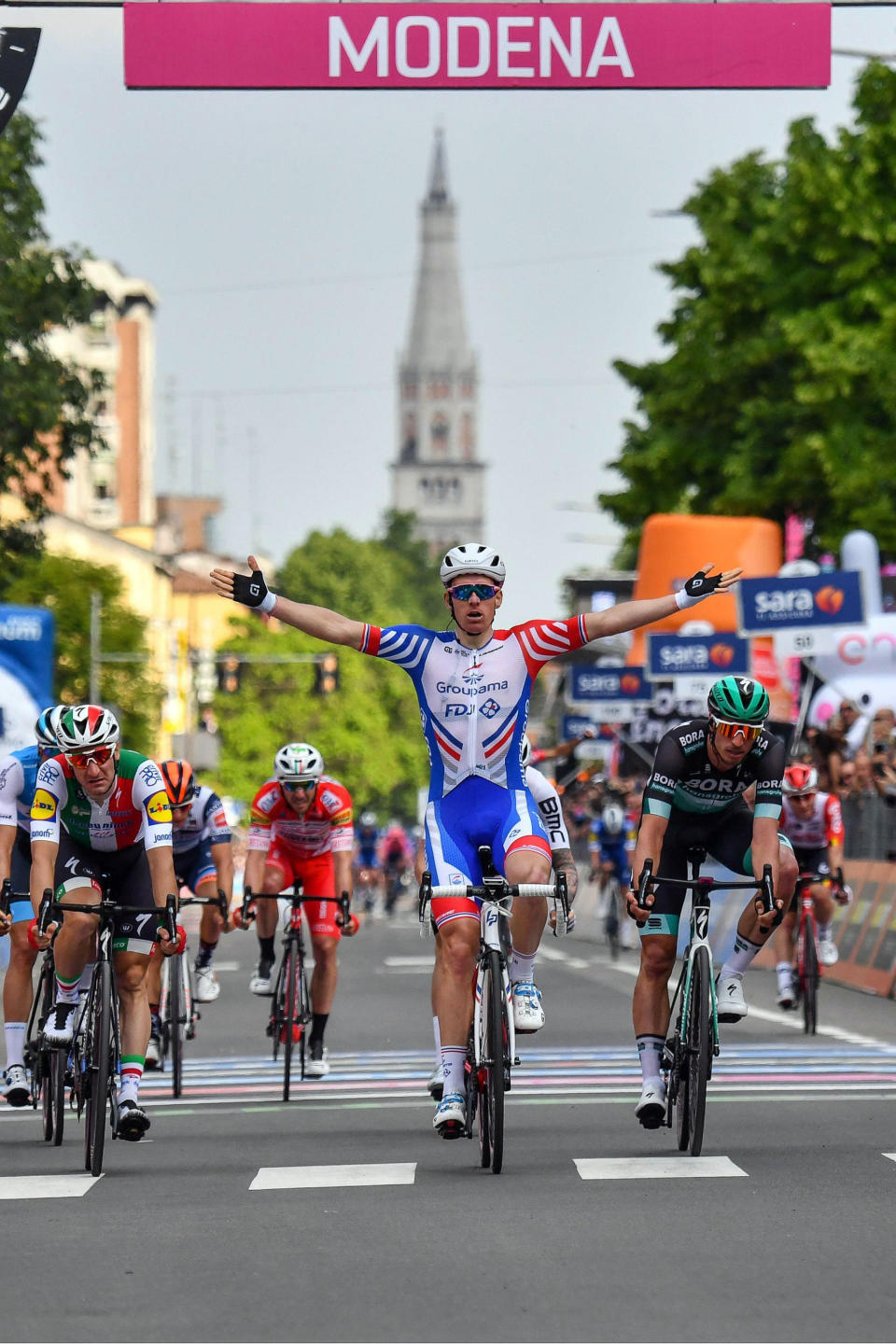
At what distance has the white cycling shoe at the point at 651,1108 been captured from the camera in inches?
436

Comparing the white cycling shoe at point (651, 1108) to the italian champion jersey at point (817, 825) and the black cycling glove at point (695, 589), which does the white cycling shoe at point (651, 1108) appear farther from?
the italian champion jersey at point (817, 825)

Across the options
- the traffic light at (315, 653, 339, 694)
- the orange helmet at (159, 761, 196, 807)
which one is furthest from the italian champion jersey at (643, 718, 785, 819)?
the traffic light at (315, 653, 339, 694)

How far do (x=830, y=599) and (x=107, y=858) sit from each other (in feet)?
64.5

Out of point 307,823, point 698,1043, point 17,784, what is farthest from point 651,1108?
point 307,823

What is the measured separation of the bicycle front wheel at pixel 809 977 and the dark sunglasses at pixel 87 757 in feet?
27.0

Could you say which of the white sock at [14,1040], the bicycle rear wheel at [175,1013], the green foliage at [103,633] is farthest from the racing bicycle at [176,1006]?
the green foliage at [103,633]

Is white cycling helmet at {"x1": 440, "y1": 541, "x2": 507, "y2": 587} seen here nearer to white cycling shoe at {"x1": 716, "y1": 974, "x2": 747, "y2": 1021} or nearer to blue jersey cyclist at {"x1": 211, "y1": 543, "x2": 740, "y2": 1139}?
blue jersey cyclist at {"x1": 211, "y1": 543, "x2": 740, "y2": 1139}

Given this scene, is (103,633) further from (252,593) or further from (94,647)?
(252,593)

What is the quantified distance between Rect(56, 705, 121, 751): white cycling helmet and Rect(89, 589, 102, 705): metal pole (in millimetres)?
70737

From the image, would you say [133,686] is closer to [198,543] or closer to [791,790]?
[791,790]

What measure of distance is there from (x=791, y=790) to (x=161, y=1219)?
10.3m

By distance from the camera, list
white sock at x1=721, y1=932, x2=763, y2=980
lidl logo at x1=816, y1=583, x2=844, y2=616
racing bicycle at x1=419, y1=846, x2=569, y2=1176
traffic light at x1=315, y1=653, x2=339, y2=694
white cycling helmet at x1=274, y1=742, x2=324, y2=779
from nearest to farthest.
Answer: racing bicycle at x1=419, y1=846, x2=569, y2=1176 < white sock at x1=721, y1=932, x2=763, y2=980 < white cycling helmet at x1=274, y1=742, x2=324, y2=779 < lidl logo at x1=816, y1=583, x2=844, y2=616 < traffic light at x1=315, y1=653, x2=339, y2=694

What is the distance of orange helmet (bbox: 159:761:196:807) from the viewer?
51.6ft

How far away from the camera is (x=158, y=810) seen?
11.5 metres
